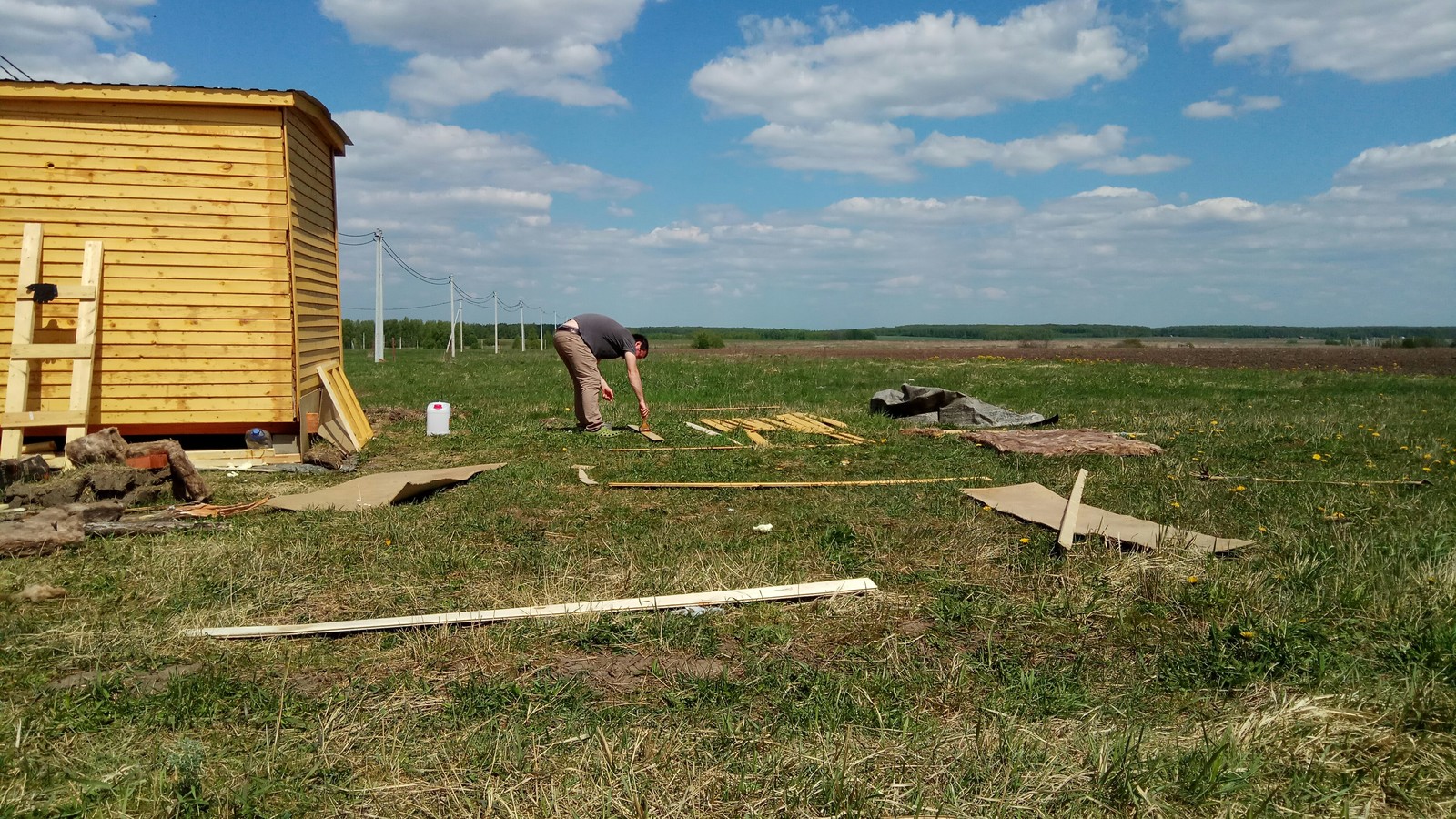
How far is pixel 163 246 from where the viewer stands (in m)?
8.98

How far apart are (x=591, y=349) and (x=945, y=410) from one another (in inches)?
197

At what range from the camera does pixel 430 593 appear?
4.40 metres

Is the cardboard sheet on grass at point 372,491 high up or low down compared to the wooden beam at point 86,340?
down

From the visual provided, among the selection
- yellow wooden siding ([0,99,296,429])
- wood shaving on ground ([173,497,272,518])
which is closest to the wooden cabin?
yellow wooden siding ([0,99,296,429])

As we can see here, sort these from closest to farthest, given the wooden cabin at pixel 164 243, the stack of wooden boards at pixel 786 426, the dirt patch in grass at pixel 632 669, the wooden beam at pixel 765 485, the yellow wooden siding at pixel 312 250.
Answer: the dirt patch in grass at pixel 632 669
the wooden beam at pixel 765 485
the wooden cabin at pixel 164 243
the yellow wooden siding at pixel 312 250
the stack of wooden boards at pixel 786 426

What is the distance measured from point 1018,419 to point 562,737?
9965 millimetres

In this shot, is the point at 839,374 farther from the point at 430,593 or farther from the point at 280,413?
the point at 430,593

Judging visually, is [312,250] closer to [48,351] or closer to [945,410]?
[48,351]

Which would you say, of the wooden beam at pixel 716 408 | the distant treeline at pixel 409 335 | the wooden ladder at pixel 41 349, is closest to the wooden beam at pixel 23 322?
the wooden ladder at pixel 41 349

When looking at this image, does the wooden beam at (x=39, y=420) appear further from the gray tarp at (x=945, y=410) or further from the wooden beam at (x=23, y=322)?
the gray tarp at (x=945, y=410)

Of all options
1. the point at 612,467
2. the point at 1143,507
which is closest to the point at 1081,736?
the point at 1143,507

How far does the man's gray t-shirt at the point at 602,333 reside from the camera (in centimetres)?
1052

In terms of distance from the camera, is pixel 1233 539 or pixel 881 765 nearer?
pixel 881 765

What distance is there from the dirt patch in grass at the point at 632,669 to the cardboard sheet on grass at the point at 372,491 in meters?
3.39
